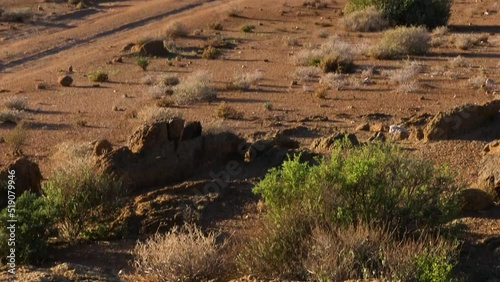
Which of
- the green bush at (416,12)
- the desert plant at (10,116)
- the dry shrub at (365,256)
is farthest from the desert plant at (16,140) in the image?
the green bush at (416,12)

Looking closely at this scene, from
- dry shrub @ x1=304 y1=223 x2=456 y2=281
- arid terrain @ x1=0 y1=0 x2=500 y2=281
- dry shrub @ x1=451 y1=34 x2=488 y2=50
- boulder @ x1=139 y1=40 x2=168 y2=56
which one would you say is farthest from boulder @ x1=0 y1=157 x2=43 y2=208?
dry shrub @ x1=451 y1=34 x2=488 y2=50

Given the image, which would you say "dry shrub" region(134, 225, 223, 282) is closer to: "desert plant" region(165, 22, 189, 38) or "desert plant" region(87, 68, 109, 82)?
"desert plant" region(87, 68, 109, 82)

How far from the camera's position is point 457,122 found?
38.5 feet

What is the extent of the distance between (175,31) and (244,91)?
29.5 feet

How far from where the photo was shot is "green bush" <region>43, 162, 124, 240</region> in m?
9.48

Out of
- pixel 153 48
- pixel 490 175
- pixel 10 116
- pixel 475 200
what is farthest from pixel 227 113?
pixel 153 48

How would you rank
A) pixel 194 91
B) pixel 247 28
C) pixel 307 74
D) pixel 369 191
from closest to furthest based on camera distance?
pixel 369 191 → pixel 194 91 → pixel 307 74 → pixel 247 28

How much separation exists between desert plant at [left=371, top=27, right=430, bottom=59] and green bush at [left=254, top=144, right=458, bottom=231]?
14.0 m

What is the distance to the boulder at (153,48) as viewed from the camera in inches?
917

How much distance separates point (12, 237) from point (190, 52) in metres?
15.9

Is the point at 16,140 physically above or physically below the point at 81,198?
below

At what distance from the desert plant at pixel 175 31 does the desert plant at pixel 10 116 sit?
10915 millimetres

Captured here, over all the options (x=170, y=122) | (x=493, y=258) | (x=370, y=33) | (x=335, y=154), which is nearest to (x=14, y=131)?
(x=170, y=122)

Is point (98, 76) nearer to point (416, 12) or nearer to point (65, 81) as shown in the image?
point (65, 81)
